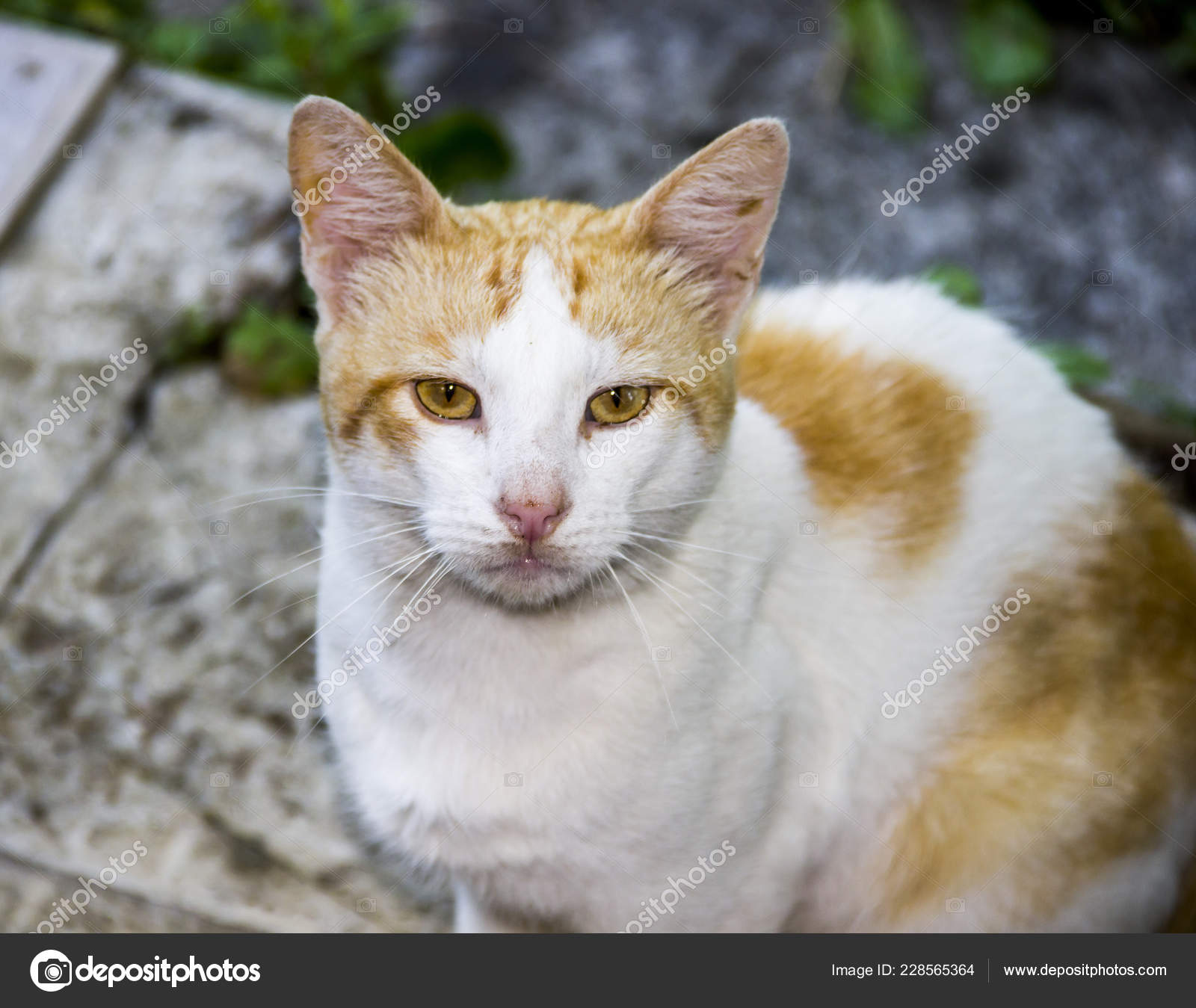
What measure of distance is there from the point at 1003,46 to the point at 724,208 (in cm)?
368

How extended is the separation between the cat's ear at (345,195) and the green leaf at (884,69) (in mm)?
3595

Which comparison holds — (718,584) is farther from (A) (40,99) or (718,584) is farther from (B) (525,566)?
(A) (40,99)

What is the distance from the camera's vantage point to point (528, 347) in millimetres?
1955

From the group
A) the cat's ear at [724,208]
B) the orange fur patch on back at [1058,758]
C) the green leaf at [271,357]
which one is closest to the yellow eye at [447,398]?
the cat's ear at [724,208]

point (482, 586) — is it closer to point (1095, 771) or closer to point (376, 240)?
point (376, 240)

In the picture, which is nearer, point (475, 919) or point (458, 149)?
point (475, 919)

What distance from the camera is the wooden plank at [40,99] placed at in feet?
13.9

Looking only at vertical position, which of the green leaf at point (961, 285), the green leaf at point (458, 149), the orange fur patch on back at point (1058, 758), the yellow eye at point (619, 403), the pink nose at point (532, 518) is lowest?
the orange fur patch on back at point (1058, 758)

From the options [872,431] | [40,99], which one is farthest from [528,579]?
[40,99]

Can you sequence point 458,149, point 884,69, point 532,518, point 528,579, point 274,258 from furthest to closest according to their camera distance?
1. point 884,69
2. point 458,149
3. point 274,258
4. point 528,579
5. point 532,518
